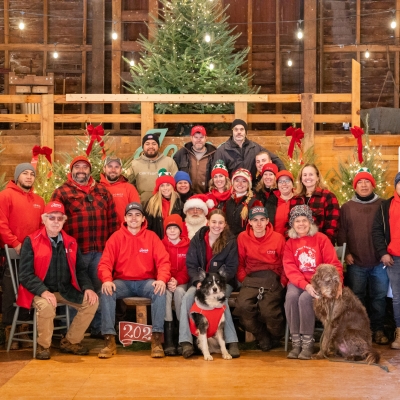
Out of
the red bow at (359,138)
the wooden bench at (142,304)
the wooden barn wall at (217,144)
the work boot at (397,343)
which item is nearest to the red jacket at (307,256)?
the wooden bench at (142,304)

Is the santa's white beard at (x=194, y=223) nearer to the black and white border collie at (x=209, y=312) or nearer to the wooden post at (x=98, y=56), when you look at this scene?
the black and white border collie at (x=209, y=312)

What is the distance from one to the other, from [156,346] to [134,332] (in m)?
0.28

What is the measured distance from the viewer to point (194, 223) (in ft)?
21.7

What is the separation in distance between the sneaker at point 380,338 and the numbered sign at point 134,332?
2.10 meters

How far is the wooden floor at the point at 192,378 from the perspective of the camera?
482cm

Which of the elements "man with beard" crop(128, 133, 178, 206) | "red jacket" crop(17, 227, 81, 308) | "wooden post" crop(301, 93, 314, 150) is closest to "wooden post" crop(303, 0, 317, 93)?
"wooden post" crop(301, 93, 314, 150)

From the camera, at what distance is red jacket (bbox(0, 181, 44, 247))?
20.9 feet

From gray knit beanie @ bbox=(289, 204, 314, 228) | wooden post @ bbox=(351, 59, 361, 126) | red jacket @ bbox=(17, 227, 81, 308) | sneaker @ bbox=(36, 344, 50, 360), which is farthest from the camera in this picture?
wooden post @ bbox=(351, 59, 361, 126)

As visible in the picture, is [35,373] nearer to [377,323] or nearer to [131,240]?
[131,240]

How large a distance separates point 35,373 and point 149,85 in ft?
19.4

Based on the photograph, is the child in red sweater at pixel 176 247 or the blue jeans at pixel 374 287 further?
the blue jeans at pixel 374 287

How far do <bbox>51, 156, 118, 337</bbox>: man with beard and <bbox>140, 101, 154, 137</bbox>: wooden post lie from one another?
2.92m

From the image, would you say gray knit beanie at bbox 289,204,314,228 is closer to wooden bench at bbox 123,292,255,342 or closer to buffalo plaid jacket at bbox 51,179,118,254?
wooden bench at bbox 123,292,255,342

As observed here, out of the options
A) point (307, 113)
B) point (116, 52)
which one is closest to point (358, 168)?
point (307, 113)
